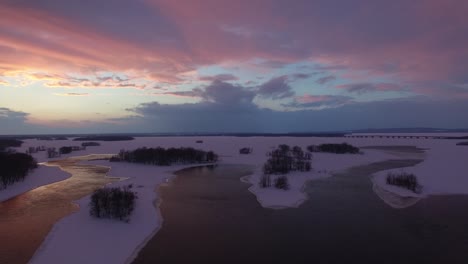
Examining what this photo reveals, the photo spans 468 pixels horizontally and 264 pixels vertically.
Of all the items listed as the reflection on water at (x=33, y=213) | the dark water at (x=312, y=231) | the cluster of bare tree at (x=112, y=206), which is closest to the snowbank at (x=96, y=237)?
the cluster of bare tree at (x=112, y=206)

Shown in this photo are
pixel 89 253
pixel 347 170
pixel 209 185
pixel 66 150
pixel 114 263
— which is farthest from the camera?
pixel 66 150

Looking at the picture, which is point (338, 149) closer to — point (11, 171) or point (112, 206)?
point (11, 171)

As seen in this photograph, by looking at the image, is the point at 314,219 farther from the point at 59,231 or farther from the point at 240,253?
the point at 59,231

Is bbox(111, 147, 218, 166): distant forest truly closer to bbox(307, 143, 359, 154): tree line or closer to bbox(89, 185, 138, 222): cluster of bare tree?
bbox(307, 143, 359, 154): tree line

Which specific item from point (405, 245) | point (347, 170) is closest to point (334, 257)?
point (405, 245)

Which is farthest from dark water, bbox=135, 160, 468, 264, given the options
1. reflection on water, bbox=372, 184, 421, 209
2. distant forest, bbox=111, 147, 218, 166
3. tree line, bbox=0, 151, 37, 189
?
distant forest, bbox=111, 147, 218, 166

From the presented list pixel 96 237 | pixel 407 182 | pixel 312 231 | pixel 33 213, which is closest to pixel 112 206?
pixel 96 237
